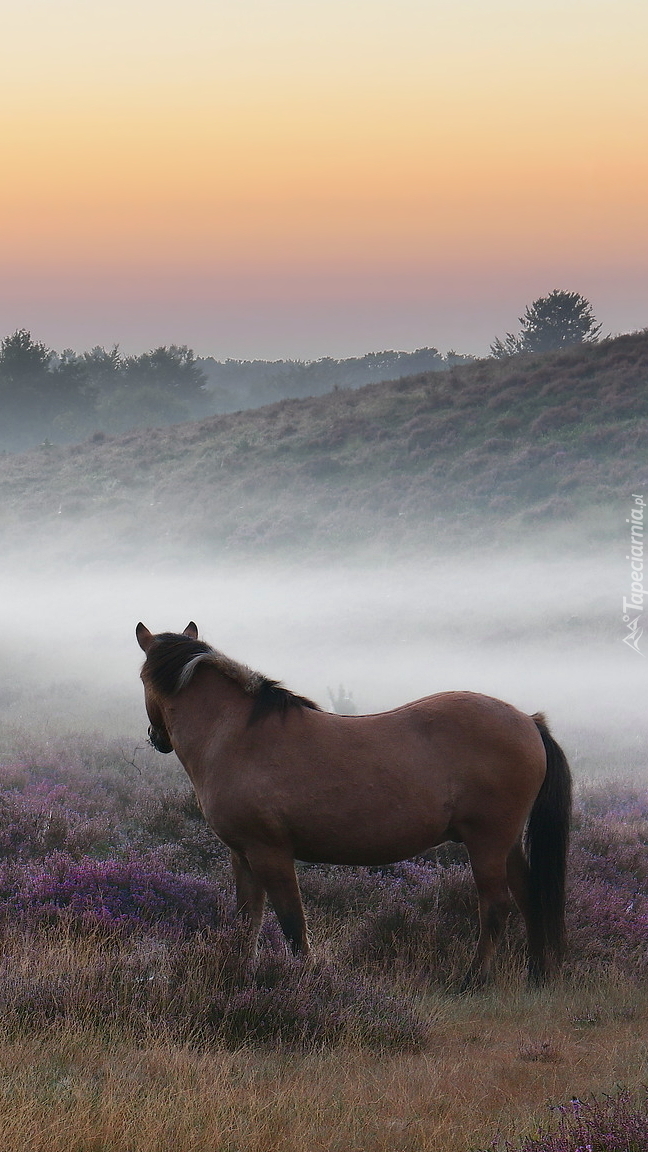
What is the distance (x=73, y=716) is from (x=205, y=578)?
1574cm

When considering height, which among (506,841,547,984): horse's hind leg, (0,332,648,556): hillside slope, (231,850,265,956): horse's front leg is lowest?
(506,841,547,984): horse's hind leg

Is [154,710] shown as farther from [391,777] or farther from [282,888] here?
[391,777]

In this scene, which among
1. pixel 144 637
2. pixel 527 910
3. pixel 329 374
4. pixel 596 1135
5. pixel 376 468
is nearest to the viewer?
pixel 596 1135

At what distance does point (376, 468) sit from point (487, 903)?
106 ft

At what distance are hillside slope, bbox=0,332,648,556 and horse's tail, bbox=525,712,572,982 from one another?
81.6 feet

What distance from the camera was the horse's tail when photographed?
6695 mm

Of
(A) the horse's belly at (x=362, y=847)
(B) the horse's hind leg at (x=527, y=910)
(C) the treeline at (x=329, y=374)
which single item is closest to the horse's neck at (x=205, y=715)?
(A) the horse's belly at (x=362, y=847)

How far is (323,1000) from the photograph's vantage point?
5.37 metres

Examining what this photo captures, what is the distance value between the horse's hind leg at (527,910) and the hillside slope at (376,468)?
2498 cm

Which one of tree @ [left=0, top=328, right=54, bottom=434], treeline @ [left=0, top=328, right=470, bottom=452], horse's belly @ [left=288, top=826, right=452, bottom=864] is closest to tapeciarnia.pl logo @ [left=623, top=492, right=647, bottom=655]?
horse's belly @ [left=288, top=826, right=452, bottom=864]

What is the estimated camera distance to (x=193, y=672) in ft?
21.0

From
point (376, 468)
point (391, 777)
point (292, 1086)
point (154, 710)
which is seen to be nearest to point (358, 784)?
point (391, 777)

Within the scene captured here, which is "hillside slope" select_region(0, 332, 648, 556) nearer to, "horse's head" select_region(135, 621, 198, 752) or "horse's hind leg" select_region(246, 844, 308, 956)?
"horse's head" select_region(135, 621, 198, 752)

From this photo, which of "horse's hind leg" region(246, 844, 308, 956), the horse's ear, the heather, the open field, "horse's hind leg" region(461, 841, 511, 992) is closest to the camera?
the heather
